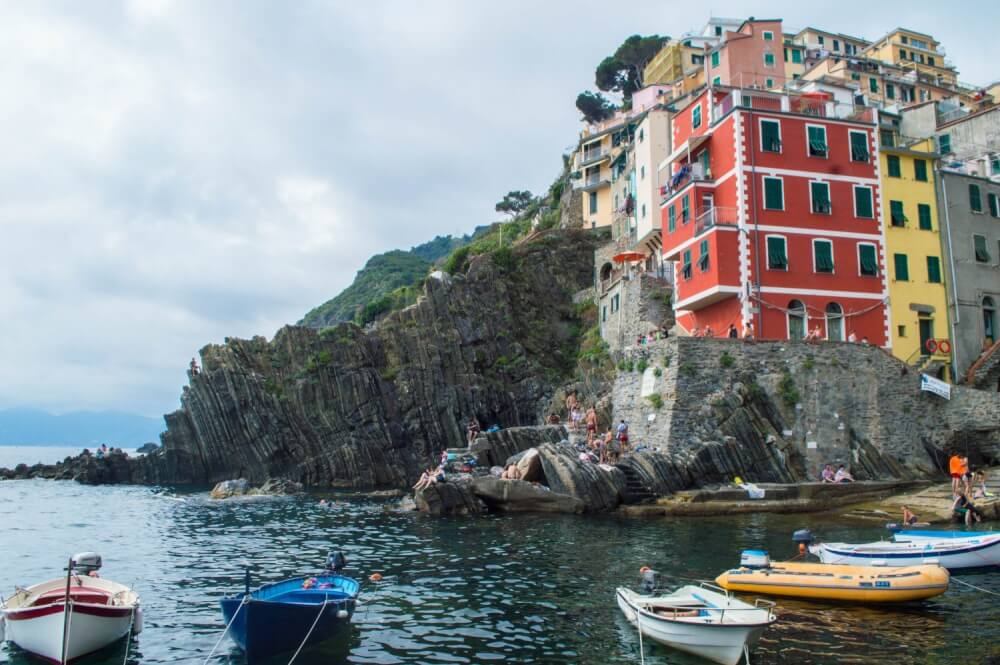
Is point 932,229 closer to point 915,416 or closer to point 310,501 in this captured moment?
point 915,416

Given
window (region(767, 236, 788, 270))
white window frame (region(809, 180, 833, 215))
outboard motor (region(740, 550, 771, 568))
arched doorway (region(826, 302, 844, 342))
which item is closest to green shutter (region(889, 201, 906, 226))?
white window frame (region(809, 180, 833, 215))

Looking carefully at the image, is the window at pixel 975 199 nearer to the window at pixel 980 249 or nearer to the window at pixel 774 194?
the window at pixel 980 249

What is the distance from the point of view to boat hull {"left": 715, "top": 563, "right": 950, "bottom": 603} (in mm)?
15836

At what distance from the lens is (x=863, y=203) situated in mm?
39188

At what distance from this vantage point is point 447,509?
3156cm

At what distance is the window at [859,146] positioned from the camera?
129ft

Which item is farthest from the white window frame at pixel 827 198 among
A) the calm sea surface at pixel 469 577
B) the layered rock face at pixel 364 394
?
the layered rock face at pixel 364 394

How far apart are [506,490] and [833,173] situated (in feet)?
82.8

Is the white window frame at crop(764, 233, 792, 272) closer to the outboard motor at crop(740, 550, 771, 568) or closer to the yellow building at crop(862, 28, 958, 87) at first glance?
the outboard motor at crop(740, 550, 771, 568)

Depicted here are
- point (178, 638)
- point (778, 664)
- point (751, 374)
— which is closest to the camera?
point (778, 664)

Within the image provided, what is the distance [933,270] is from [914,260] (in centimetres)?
132

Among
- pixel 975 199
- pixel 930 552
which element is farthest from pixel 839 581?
pixel 975 199

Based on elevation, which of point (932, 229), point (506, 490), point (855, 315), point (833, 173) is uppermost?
point (833, 173)

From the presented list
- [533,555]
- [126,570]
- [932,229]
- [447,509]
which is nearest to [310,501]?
[447,509]
